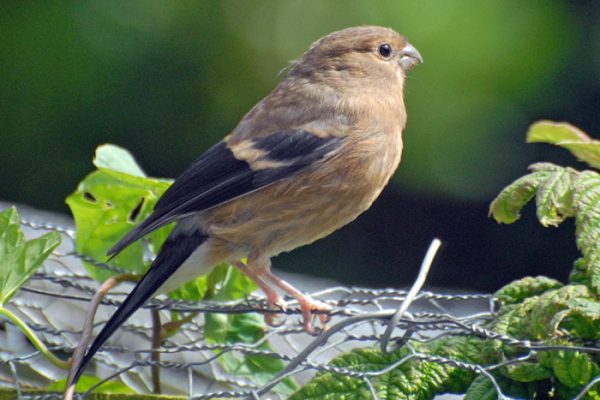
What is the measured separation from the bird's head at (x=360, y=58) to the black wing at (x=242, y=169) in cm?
32

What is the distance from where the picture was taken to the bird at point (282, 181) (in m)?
2.52

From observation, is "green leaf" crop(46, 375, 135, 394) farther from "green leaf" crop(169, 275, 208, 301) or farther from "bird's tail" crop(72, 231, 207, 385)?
"green leaf" crop(169, 275, 208, 301)

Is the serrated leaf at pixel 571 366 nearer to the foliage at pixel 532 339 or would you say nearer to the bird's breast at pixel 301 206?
the foliage at pixel 532 339

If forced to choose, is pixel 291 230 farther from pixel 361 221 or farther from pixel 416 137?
pixel 361 221

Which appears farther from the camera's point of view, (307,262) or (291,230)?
(307,262)

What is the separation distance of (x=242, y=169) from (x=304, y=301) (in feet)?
1.38

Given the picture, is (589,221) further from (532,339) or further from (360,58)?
(360,58)

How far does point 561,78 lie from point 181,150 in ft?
4.99

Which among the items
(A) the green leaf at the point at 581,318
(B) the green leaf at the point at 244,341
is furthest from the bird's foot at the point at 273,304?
(A) the green leaf at the point at 581,318

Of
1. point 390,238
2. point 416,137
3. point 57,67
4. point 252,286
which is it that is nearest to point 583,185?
point 252,286

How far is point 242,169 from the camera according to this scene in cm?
267

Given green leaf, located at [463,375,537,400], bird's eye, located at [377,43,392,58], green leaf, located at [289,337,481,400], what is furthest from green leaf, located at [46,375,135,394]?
bird's eye, located at [377,43,392,58]

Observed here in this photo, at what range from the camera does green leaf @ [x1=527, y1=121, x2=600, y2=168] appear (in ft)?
6.55

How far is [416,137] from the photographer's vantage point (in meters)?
4.23
